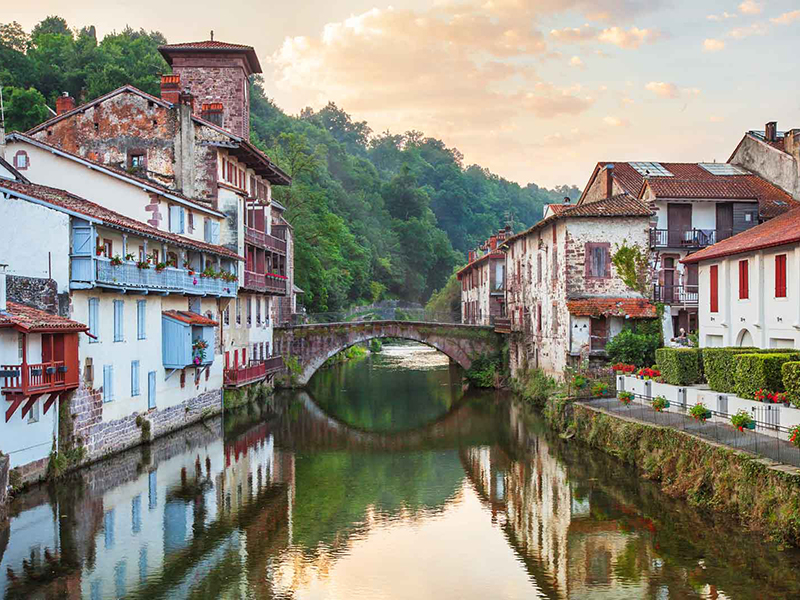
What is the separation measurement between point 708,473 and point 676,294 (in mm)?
22292

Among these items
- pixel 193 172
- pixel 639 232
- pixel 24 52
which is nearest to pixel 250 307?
pixel 193 172

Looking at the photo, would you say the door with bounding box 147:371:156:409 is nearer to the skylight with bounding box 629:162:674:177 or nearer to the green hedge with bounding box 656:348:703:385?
the green hedge with bounding box 656:348:703:385

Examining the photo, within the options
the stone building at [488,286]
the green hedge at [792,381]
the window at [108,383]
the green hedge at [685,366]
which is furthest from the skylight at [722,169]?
the window at [108,383]

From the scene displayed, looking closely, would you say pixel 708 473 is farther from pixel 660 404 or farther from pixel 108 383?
pixel 108 383

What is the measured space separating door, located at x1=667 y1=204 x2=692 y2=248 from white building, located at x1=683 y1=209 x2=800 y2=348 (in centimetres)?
710

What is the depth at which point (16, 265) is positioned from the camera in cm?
2392

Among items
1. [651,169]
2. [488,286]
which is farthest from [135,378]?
[488,286]

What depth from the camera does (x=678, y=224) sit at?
4328cm

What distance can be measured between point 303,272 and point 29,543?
55433 mm

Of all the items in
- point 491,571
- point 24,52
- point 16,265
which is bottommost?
point 491,571

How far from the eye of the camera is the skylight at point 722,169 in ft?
159

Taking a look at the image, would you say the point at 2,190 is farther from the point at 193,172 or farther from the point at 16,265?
the point at 193,172

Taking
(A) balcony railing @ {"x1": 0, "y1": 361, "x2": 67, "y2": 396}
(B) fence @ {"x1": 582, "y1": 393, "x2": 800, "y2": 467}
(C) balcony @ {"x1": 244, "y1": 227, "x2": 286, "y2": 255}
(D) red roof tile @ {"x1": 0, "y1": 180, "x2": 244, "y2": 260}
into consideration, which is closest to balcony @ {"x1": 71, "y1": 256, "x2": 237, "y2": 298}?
(D) red roof tile @ {"x1": 0, "y1": 180, "x2": 244, "y2": 260}

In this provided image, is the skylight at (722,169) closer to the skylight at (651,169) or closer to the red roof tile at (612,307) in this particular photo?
the skylight at (651,169)
